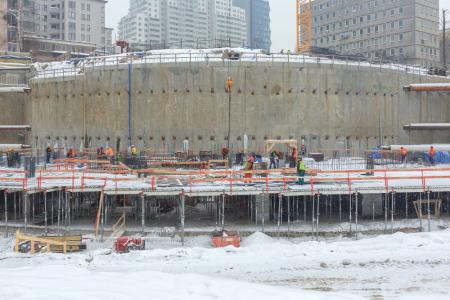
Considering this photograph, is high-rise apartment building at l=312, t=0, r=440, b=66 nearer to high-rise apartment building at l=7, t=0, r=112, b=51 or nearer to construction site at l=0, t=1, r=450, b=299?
construction site at l=0, t=1, r=450, b=299

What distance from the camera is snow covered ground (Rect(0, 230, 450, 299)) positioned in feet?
34.3

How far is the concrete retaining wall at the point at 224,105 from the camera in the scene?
31.3m

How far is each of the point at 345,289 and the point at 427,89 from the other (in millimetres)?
26165

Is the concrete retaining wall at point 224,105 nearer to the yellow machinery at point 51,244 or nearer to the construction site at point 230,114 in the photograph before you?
the construction site at point 230,114

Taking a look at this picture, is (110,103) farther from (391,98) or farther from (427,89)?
(427,89)

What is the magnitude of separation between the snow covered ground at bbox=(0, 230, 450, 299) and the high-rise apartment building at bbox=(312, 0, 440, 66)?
188ft

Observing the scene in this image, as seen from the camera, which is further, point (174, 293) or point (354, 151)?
point (354, 151)

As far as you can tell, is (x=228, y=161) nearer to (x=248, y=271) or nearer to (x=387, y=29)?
(x=248, y=271)

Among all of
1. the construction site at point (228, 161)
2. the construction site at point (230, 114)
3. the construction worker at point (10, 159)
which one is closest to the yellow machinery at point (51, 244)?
the construction site at point (228, 161)

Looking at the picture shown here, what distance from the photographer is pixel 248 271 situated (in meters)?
14.0

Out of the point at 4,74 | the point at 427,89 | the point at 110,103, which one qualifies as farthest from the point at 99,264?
the point at 4,74

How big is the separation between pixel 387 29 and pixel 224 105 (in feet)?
179

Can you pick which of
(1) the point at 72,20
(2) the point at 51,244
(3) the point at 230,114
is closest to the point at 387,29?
(3) the point at 230,114

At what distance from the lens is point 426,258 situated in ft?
48.4
